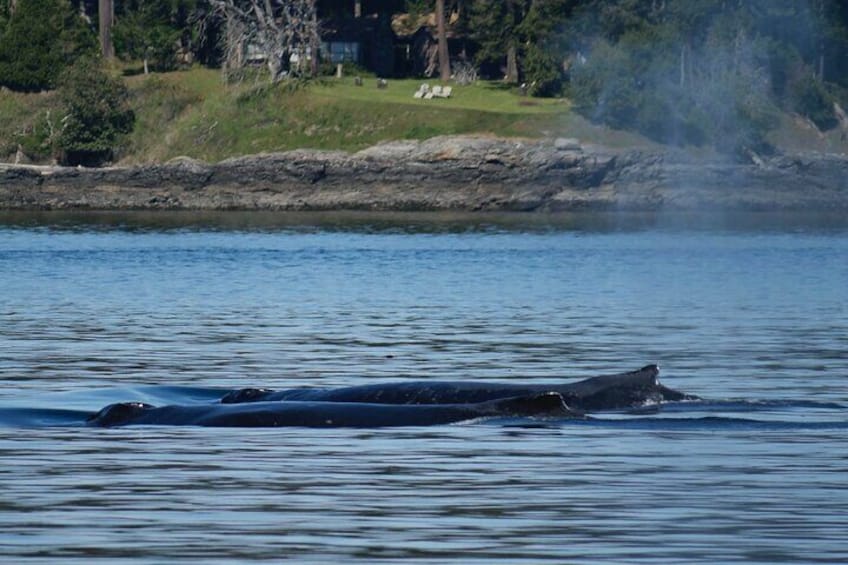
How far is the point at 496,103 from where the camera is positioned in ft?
349

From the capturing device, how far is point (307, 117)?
107m

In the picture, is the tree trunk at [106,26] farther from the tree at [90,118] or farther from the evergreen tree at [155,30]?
the tree at [90,118]

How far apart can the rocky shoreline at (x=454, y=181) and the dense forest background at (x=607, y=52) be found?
3.42 meters

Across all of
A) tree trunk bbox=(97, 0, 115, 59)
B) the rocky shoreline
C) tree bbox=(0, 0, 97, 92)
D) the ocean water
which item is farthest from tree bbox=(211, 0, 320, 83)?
the ocean water

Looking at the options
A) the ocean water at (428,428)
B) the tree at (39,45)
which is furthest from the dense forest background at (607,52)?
the ocean water at (428,428)

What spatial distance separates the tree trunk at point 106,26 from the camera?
117m

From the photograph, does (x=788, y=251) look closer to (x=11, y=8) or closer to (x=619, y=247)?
(x=619, y=247)

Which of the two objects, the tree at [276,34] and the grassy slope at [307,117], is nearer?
the grassy slope at [307,117]

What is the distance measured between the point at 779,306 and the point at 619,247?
26980mm

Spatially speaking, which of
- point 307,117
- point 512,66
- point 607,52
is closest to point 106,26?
point 307,117

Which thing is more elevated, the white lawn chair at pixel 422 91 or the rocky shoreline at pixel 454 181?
the white lawn chair at pixel 422 91

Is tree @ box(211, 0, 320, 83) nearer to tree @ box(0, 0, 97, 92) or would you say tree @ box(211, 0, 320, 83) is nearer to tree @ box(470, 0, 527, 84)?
tree @ box(0, 0, 97, 92)

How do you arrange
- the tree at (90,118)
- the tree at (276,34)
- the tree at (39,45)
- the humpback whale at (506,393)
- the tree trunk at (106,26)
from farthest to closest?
the tree trunk at (106,26) < the tree at (39,45) < the tree at (276,34) < the tree at (90,118) < the humpback whale at (506,393)

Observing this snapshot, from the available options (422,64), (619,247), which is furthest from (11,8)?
(619,247)
